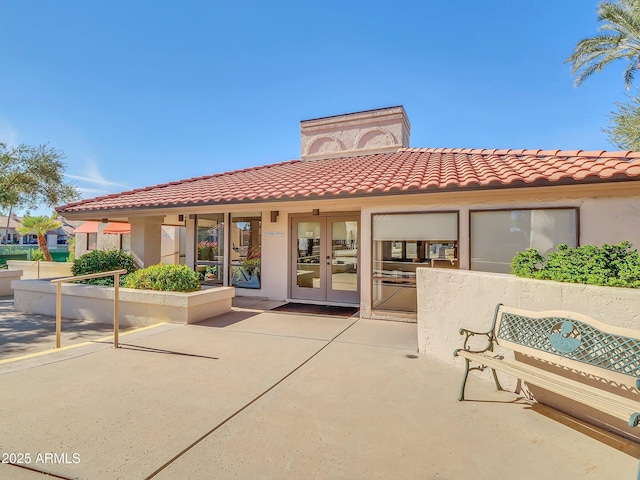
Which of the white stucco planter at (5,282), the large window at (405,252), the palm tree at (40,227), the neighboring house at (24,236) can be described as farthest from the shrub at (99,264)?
the neighboring house at (24,236)

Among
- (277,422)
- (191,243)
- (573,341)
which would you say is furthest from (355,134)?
(277,422)

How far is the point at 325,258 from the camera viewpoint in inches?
379

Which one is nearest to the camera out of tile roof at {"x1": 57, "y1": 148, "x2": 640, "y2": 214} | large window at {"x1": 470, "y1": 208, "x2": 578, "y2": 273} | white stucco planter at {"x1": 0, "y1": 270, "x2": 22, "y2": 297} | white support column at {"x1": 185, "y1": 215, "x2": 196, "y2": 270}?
tile roof at {"x1": 57, "y1": 148, "x2": 640, "y2": 214}

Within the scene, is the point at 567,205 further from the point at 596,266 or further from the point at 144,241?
the point at 144,241

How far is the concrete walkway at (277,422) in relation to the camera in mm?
2633

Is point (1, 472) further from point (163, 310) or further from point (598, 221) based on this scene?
point (598, 221)

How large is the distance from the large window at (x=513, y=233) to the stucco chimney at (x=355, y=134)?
22.2 ft

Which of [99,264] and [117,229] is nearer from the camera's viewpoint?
[99,264]

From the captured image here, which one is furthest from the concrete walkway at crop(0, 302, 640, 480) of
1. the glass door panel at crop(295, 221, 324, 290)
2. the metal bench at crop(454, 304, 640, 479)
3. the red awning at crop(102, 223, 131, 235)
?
the red awning at crop(102, 223, 131, 235)

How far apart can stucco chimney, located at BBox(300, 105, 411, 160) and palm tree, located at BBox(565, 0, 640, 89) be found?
921 cm

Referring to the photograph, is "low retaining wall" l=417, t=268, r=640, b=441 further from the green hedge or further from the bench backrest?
the bench backrest

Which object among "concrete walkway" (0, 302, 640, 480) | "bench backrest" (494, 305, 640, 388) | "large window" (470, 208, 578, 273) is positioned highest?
"large window" (470, 208, 578, 273)

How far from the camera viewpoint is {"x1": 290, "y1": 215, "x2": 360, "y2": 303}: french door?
9.37 meters

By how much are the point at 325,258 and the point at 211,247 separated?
4.42 m
